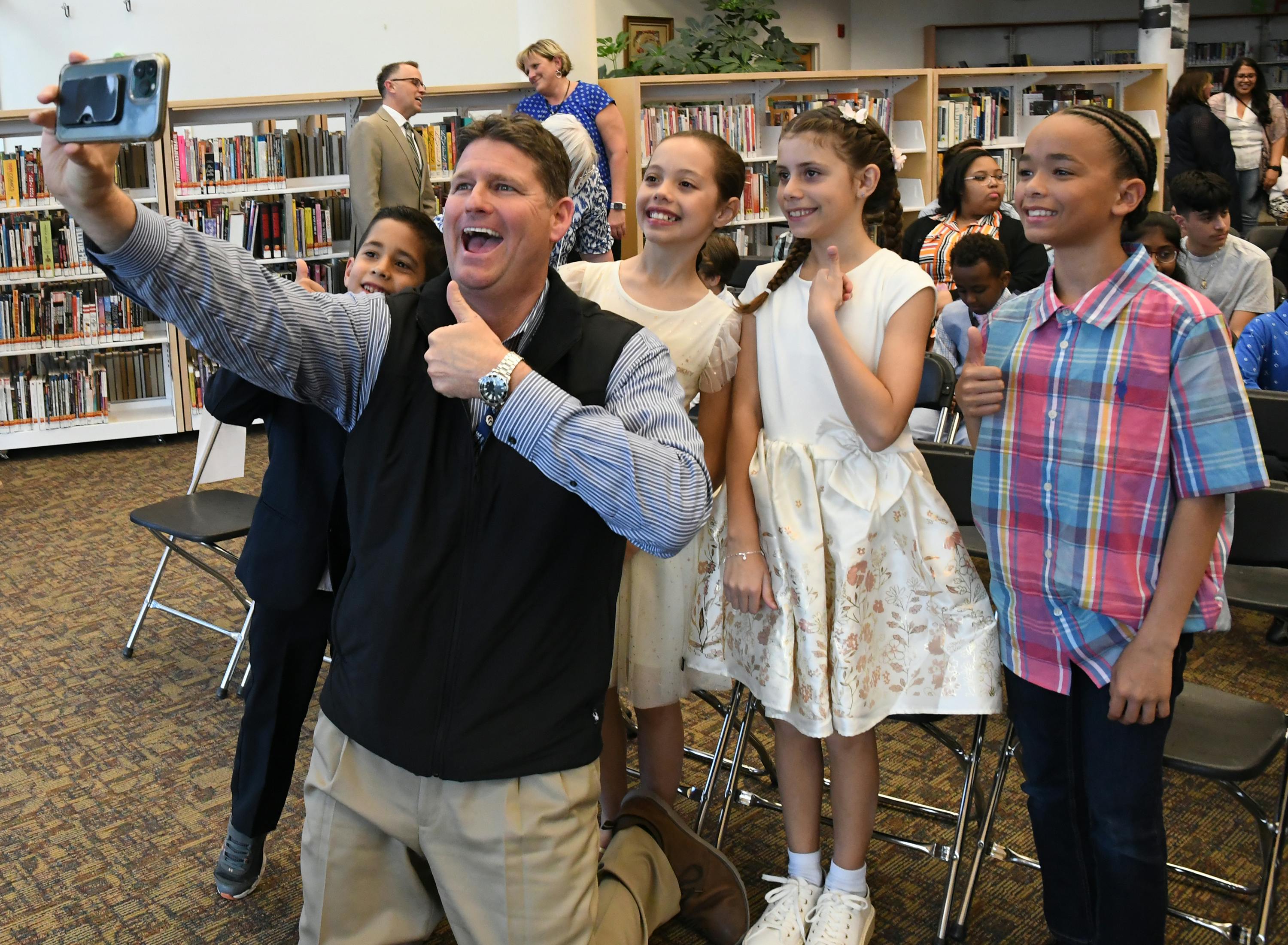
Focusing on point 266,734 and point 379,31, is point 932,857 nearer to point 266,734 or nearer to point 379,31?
point 266,734

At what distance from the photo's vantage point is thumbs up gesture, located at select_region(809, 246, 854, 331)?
1.90m

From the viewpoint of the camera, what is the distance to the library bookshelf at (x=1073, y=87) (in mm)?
8359

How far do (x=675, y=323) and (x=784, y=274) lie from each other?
0.73 ft

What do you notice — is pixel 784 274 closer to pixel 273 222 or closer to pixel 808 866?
pixel 808 866

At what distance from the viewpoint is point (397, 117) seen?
5.91 m

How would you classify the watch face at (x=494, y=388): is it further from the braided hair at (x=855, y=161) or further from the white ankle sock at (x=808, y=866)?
the white ankle sock at (x=808, y=866)

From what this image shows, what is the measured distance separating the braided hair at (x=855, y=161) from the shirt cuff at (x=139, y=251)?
1071 millimetres

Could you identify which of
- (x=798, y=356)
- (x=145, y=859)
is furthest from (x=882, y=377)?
(x=145, y=859)

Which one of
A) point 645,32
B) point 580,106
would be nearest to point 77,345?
point 580,106

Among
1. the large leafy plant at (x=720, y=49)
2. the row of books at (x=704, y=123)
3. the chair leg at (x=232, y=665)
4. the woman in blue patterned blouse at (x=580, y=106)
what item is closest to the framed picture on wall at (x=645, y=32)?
the large leafy plant at (x=720, y=49)

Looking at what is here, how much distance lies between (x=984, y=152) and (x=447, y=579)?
3.79 m

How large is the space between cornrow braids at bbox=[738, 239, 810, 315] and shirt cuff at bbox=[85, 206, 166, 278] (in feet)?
3.50

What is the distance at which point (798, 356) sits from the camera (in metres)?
2.06

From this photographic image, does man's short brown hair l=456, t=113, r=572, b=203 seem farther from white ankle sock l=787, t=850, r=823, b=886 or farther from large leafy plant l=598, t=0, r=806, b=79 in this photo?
large leafy plant l=598, t=0, r=806, b=79
